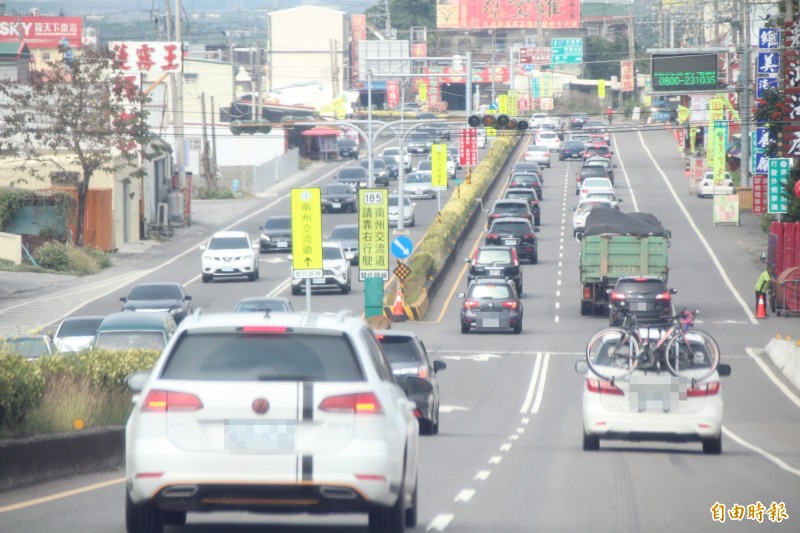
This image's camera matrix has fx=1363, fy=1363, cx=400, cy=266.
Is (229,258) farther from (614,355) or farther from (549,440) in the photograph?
(614,355)

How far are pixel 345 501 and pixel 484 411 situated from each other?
16562 millimetres

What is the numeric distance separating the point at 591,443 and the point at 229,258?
31521 mm

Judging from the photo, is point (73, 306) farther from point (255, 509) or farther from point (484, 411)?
point (255, 509)

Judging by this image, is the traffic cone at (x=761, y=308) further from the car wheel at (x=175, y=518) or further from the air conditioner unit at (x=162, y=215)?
the car wheel at (x=175, y=518)

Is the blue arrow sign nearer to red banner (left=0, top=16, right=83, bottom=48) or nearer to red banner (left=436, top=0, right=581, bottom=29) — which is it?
red banner (left=0, top=16, right=83, bottom=48)

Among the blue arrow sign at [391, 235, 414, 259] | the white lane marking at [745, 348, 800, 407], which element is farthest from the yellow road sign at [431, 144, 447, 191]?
the white lane marking at [745, 348, 800, 407]

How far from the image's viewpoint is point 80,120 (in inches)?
2169

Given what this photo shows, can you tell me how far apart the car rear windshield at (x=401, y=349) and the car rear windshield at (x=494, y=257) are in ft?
79.1

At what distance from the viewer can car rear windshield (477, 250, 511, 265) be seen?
1746 inches

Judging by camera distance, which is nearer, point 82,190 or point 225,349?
point 225,349

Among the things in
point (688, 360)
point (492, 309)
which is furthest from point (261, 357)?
point (492, 309)

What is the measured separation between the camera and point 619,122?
120 m

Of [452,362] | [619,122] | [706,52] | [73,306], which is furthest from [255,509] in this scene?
[619,122]

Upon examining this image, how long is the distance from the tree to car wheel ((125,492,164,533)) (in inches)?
1833
